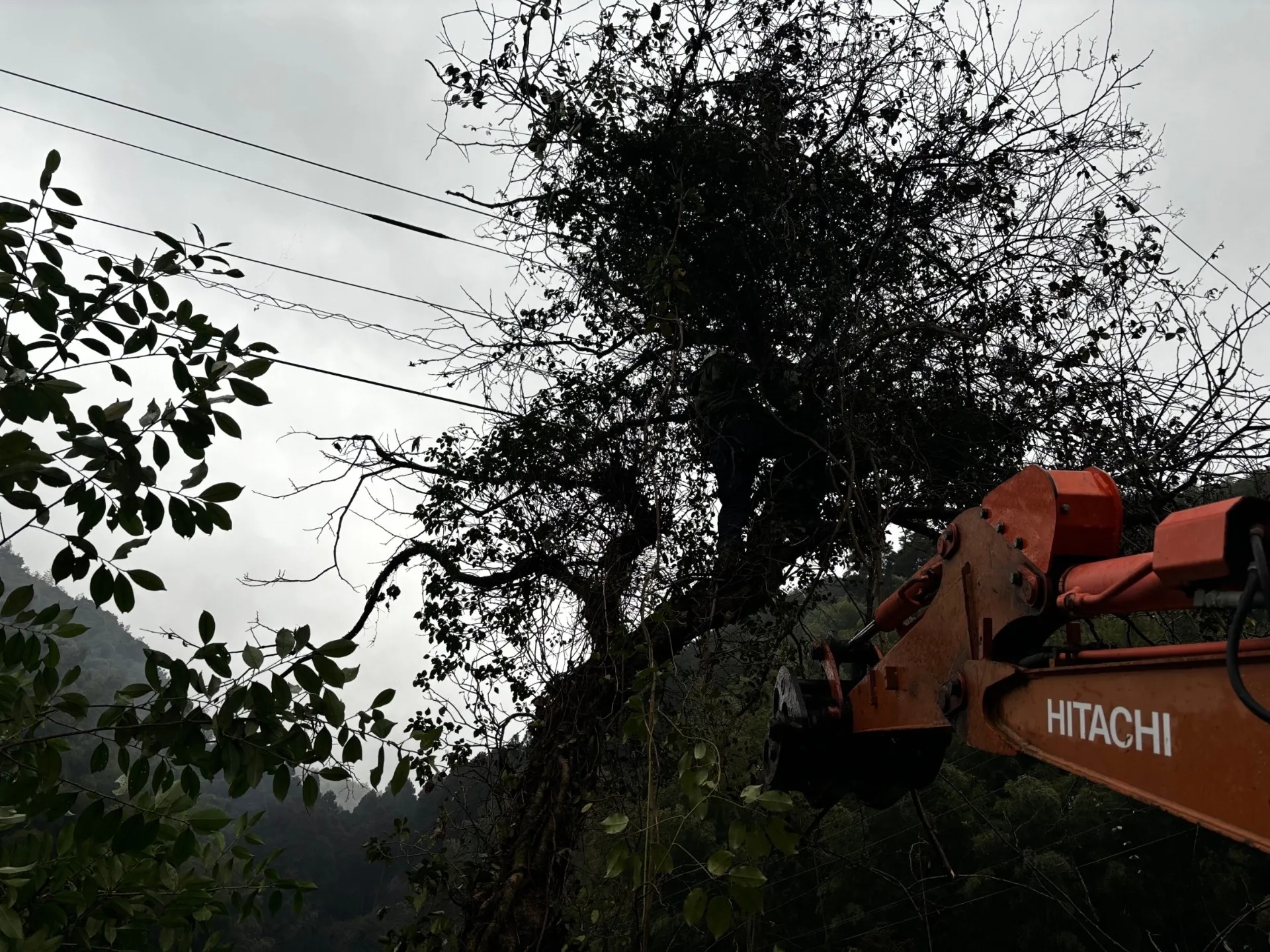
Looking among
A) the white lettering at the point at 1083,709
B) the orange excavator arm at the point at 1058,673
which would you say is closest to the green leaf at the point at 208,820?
the orange excavator arm at the point at 1058,673

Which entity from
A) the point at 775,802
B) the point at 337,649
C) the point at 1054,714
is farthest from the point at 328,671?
the point at 1054,714

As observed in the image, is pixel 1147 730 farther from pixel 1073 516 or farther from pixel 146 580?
pixel 146 580

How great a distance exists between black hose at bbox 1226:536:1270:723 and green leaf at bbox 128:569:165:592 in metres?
1.95

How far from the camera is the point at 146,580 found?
1947mm

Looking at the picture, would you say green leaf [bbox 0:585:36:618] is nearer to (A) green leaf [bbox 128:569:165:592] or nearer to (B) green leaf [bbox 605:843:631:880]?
(A) green leaf [bbox 128:569:165:592]

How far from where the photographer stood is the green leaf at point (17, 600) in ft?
6.46

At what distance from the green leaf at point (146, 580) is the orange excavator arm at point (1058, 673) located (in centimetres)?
172

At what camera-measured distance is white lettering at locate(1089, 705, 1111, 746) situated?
164 cm

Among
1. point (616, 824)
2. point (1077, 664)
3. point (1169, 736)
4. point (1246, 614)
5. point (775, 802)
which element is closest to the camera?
point (1246, 614)

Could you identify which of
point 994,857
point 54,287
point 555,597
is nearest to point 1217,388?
point 555,597

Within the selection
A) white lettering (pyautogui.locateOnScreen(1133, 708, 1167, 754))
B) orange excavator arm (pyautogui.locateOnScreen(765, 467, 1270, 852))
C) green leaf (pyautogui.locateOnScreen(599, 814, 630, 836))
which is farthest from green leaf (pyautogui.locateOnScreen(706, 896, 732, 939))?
white lettering (pyautogui.locateOnScreen(1133, 708, 1167, 754))

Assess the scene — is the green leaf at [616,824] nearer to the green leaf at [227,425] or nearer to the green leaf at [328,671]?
the green leaf at [328,671]

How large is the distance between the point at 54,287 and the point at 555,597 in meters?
5.01

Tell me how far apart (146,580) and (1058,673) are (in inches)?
74.1
